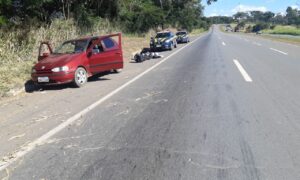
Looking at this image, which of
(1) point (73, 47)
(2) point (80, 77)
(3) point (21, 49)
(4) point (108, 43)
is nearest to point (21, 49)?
(3) point (21, 49)

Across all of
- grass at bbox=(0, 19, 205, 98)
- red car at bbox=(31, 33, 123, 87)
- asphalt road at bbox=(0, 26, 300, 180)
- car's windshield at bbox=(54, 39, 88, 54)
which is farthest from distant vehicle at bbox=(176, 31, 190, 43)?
asphalt road at bbox=(0, 26, 300, 180)

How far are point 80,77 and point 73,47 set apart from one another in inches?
59.5

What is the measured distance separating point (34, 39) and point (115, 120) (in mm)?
11177

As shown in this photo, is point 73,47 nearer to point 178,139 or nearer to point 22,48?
point 22,48

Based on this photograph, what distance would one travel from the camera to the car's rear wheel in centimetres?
1200

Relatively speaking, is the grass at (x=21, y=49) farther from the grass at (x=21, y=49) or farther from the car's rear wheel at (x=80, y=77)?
the car's rear wheel at (x=80, y=77)

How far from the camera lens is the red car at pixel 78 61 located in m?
11.7

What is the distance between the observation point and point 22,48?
16094 millimetres

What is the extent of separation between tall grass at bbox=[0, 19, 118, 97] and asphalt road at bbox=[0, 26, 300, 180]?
12.2 ft

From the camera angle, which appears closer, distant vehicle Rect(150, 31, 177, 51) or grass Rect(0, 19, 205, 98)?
grass Rect(0, 19, 205, 98)

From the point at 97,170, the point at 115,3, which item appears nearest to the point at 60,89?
the point at 97,170

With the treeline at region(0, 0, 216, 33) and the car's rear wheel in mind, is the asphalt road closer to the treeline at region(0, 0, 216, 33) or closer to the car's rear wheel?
the car's rear wheel

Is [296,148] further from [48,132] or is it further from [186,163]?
[48,132]

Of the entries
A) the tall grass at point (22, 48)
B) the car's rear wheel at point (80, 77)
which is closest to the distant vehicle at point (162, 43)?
the tall grass at point (22, 48)
